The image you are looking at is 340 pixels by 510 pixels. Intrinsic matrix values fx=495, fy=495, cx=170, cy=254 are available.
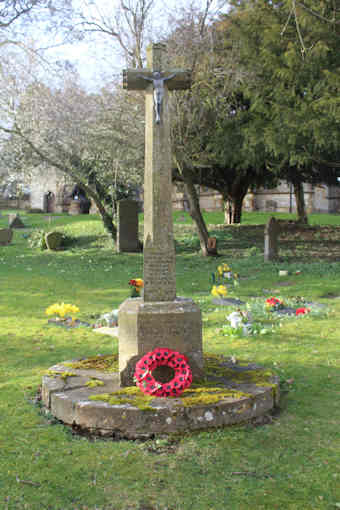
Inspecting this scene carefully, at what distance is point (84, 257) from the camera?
19859 mm

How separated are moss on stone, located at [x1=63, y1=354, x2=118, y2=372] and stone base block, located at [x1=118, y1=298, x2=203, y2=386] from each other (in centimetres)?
65

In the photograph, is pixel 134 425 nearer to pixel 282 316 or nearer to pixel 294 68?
pixel 282 316

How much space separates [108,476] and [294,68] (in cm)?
1497

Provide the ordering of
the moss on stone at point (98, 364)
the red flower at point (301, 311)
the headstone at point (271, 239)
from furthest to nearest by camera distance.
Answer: the headstone at point (271, 239) < the red flower at point (301, 311) < the moss on stone at point (98, 364)

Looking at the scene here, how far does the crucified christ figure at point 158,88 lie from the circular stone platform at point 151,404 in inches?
110

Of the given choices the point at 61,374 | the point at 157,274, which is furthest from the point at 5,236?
the point at 157,274

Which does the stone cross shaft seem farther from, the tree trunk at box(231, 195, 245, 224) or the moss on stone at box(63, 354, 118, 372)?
the tree trunk at box(231, 195, 245, 224)

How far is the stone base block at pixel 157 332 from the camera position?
16.4 ft

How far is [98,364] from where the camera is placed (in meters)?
5.81

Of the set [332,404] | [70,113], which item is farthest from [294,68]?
[332,404]

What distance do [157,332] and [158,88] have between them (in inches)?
101

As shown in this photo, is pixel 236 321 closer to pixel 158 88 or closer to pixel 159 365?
pixel 159 365

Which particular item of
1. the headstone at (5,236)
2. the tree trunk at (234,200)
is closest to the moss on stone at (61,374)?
the tree trunk at (234,200)

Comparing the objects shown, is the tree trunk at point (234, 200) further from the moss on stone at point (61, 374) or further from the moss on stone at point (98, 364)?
the moss on stone at point (61, 374)
